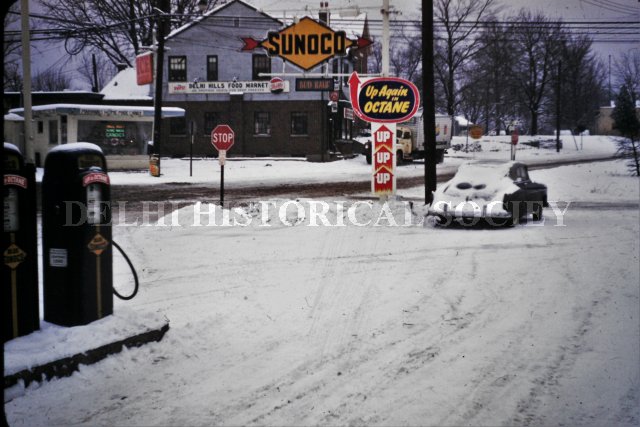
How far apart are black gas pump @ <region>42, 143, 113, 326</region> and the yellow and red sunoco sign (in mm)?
11954

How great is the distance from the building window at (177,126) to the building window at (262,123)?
17.5ft

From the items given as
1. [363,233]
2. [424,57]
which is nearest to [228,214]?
[363,233]

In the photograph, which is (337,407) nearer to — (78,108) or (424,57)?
(424,57)

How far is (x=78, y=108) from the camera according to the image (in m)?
32.6

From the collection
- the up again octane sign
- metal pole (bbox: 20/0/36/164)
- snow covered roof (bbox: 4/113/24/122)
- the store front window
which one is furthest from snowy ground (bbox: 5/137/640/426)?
snow covered roof (bbox: 4/113/24/122)

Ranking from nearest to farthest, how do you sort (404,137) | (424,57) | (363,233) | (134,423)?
(134,423) → (363,233) → (424,57) → (404,137)

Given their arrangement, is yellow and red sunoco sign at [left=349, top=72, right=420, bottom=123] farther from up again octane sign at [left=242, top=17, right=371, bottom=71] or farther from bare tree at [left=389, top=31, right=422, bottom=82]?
bare tree at [left=389, top=31, right=422, bottom=82]

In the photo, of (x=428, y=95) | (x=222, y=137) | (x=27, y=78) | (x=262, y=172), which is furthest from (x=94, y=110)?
(x=428, y=95)

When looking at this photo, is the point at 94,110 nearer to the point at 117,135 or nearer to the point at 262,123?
the point at 117,135

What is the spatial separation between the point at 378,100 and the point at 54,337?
1309 centimetres

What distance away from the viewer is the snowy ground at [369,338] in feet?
15.2

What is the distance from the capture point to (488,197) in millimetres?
14211

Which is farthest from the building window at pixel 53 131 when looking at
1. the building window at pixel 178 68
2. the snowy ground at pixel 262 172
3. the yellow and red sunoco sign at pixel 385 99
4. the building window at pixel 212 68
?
the yellow and red sunoco sign at pixel 385 99

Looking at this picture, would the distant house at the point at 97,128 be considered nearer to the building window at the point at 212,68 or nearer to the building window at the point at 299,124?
the building window at the point at 212,68
